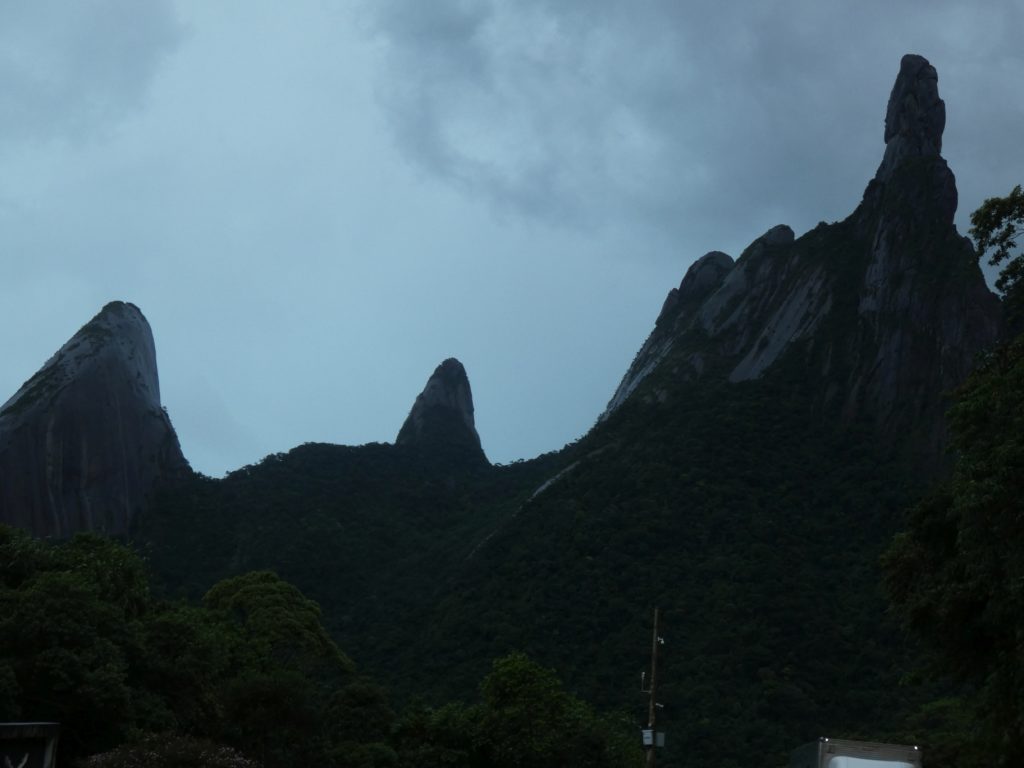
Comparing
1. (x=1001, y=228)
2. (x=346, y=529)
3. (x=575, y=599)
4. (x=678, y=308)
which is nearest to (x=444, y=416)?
(x=678, y=308)

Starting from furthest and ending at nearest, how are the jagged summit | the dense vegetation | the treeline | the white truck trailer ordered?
the jagged summit → the treeline → the dense vegetation → the white truck trailer

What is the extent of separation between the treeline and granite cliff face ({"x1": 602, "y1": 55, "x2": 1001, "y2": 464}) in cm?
3884

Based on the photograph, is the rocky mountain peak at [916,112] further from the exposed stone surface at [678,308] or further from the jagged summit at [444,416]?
the jagged summit at [444,416]

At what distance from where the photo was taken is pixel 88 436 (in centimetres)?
7256

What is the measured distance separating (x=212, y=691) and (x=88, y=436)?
148 feet

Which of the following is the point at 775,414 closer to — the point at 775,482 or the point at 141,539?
the point at 775,482

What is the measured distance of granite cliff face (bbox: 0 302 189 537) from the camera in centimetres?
6881

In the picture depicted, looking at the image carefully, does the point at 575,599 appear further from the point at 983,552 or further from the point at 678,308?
the point at 678,308

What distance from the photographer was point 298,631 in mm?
46562

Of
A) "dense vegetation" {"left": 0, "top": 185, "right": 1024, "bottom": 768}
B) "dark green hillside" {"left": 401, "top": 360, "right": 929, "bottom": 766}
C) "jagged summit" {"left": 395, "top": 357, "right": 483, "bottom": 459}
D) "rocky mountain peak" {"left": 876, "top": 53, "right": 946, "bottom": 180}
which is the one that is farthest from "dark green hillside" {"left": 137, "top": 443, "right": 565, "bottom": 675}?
"rocky mountain peak" {"left": 876, "top": 53, "right": 946, "bottom": 180}

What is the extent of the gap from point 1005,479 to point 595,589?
48.2m

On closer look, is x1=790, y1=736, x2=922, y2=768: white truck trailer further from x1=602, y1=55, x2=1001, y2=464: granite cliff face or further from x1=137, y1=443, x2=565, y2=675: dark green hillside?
x1=602, y1=55, x2=1001, y2=464: granite cliff face

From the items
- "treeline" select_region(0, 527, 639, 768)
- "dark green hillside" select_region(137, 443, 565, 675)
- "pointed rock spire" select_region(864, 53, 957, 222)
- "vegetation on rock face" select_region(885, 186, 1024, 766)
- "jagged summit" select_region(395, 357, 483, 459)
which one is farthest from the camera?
"jagged summit" select_region(395, 357, 483, 459)

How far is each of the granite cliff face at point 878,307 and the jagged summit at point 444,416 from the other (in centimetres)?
2846
